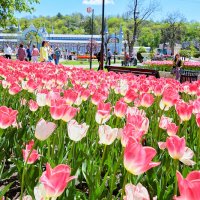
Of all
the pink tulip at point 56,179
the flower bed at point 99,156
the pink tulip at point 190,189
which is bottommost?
the flower bed at point 99,156

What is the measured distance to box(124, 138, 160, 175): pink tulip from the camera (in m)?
1.21

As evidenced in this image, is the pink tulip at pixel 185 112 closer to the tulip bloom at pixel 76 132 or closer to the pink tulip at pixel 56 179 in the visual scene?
the tulip bloom at pixel 76 132

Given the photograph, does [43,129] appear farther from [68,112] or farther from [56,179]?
[56,179]

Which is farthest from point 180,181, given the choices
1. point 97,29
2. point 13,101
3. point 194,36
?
point 97,29

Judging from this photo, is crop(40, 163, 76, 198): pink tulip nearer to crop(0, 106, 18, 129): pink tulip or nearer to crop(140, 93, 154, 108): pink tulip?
crop(0, 106, 18, 129): pink tulip

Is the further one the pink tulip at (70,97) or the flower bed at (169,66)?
the flower bed at (169,66)


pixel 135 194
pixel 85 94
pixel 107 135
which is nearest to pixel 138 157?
pixel 135 194

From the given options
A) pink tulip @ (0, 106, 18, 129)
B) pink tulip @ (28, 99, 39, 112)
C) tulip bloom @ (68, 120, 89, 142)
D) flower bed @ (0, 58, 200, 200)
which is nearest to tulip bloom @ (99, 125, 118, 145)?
flower bed @ (0, 58, 200, 200)

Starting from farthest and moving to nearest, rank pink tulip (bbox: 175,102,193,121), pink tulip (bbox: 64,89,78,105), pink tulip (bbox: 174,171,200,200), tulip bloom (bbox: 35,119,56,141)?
1. pink tulip (bbox: 64,89,78,105)
2. pink tulip (bbox: 175,102,193,121)
3. tulip bloom (bbox: 35,119,56,141)
4. pink tulip (bbox: 174,171,200,200)

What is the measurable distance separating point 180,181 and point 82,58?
4746 cm

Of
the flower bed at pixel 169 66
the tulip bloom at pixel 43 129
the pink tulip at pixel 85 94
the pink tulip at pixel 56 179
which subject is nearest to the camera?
the pink tulip at pixel 56 179

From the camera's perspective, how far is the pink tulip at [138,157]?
1208mm

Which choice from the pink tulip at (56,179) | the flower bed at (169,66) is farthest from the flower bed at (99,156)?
the flower bed at (169,66)

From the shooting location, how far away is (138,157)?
122 cm
